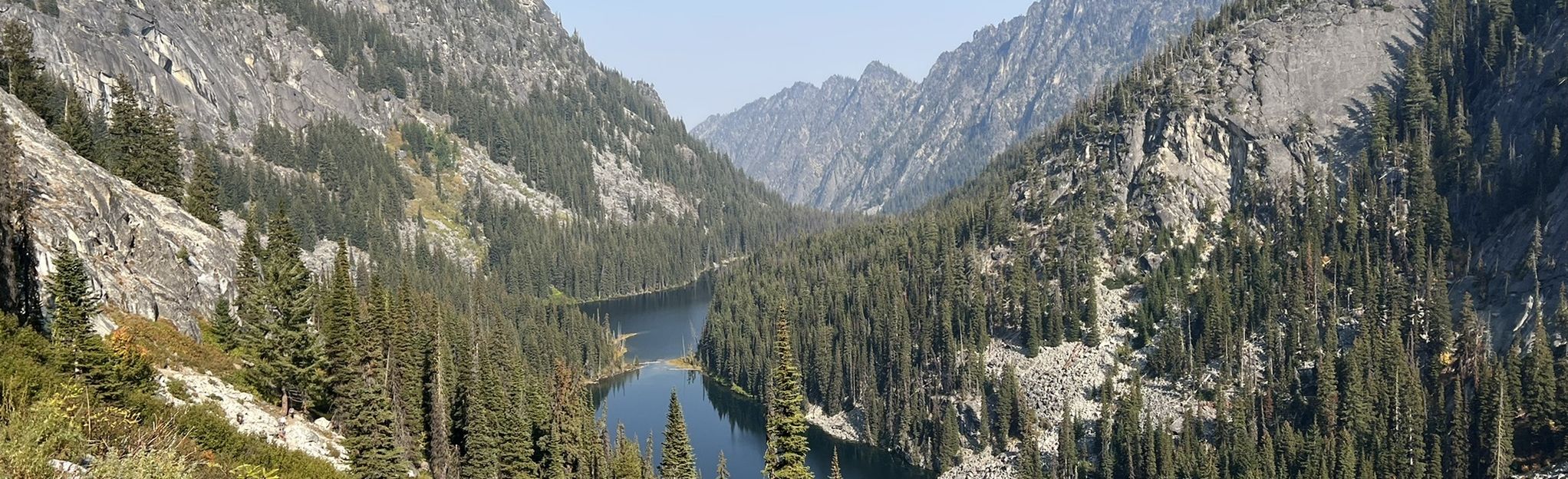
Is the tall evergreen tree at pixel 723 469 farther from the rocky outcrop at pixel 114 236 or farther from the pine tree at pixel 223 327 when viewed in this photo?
the rocky outcrop at pixel 114 236

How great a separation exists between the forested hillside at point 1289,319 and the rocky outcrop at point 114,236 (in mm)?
99763

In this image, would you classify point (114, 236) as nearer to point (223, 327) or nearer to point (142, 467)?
point (223, 327)

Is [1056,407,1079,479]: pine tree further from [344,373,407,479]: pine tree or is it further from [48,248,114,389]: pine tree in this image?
[48,248,114,389]: pine tree

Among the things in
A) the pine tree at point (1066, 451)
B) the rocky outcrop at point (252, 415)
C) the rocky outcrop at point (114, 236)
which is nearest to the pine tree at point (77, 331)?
the rocky outcrop at point (252, 415)

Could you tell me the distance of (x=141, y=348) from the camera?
58.0 metres

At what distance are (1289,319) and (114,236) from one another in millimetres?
151127

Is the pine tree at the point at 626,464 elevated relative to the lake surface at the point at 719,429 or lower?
elevated

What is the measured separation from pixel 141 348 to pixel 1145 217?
17552 cm

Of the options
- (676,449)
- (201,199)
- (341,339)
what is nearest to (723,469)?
(676,449)

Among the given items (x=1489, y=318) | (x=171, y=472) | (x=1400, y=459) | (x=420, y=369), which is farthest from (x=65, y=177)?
(x=1489, y=318)

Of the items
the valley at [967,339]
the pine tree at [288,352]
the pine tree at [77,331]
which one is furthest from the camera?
the pine tree at [288,352]

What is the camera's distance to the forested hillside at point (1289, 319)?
119625mm

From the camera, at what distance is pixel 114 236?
73.5 metres

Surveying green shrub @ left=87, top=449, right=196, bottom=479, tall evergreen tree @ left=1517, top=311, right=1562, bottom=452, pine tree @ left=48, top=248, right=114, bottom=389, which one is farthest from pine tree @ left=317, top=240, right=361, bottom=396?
tall evergreen tree @ left=1517, top=311, right=1562, bottom=452
